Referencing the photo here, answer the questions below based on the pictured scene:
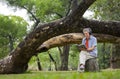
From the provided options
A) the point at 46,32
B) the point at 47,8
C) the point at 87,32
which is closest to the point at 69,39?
the point at 46,32

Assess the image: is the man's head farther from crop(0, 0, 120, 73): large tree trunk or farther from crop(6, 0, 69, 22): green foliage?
crop(6, 0, 69, 22): green foliage

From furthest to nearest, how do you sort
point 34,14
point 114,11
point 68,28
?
point 34,14 < point 114,11 < point 68,28

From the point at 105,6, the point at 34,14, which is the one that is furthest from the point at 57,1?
A: the point at 105,6

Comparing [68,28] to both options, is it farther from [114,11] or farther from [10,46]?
[10,46]

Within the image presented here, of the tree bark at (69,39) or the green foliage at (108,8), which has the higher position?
the green foliage at (108,8)

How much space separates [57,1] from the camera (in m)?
39.0

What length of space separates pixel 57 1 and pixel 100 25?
24.8 m

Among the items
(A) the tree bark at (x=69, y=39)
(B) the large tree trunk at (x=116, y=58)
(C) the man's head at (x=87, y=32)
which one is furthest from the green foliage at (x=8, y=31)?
(C) the man's head at (x=87, y=32)

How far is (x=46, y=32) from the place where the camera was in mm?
14156

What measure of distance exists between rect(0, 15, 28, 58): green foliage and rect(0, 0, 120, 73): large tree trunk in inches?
1320

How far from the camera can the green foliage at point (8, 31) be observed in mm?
50094

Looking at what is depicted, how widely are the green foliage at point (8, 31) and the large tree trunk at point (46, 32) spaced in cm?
3352

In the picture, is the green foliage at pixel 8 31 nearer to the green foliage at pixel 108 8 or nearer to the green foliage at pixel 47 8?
the green foliage at pixel 47 8

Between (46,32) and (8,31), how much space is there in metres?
37.0
